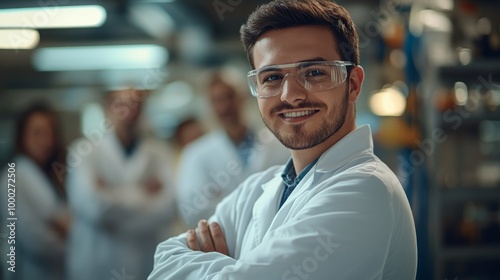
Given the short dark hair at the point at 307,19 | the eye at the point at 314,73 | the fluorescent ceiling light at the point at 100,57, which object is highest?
the fluorescent ceiling light at the point at 100,57

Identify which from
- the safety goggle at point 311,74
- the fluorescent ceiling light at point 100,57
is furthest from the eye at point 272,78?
the fluorescent ceiling light at point 100,57

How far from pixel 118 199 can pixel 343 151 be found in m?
1.99

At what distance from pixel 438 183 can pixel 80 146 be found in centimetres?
231

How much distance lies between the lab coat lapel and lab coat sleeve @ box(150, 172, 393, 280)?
159 mm

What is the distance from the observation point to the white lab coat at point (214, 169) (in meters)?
2.46

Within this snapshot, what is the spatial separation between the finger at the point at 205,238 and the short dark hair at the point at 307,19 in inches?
17.5

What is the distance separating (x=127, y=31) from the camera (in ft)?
17.3

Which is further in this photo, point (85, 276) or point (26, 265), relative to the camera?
point (85, 276)

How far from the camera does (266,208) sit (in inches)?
47.4

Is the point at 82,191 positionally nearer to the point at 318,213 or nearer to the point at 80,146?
the point at 80,146

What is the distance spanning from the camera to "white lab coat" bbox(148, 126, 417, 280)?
3.19 feet

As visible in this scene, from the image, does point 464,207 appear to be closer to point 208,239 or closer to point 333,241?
point 208,239

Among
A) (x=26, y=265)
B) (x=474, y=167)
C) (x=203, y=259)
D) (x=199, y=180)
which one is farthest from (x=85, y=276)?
(x=474, y=167)

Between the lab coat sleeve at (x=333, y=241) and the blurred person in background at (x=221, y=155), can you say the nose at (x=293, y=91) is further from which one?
the blurred person in background at (x=221, y=155)
